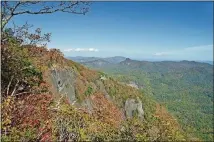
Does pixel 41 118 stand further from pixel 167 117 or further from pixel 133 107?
pixel 133 107

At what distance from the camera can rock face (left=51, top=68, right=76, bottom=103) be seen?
4312cm

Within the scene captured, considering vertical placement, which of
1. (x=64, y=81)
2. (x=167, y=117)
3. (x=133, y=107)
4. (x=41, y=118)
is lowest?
(x=133, y=107)

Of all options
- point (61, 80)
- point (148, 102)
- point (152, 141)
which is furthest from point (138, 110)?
point (152, 141)

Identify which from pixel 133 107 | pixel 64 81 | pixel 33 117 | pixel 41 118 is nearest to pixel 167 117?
pixel 64 81

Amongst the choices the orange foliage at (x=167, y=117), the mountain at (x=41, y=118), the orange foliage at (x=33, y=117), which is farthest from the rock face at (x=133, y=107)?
the orange foliage at (x=33, y=117)

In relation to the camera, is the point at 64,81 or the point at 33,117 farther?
the point at 64,81

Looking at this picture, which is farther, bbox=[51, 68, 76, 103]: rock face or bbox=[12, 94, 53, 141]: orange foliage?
bbox=[51, 68, 76, 103]: rock face

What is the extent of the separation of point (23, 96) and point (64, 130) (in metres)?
3.58

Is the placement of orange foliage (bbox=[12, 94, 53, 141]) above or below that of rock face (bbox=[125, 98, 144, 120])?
above

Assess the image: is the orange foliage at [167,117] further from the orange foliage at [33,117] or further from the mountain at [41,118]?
the orange foliage at [33,117]

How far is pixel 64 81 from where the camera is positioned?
1893 inches

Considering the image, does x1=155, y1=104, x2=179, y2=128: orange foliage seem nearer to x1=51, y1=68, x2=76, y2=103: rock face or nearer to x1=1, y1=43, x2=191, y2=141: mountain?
x1=1, y1=43, x2=191, y2=141: mountain

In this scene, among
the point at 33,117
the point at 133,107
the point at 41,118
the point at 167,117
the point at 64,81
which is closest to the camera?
the point at 33,117

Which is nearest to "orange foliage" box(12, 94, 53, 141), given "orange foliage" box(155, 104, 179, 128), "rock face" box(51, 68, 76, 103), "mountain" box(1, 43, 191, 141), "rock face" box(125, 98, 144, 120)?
"mountain" box(1, 43, 191, 141)
